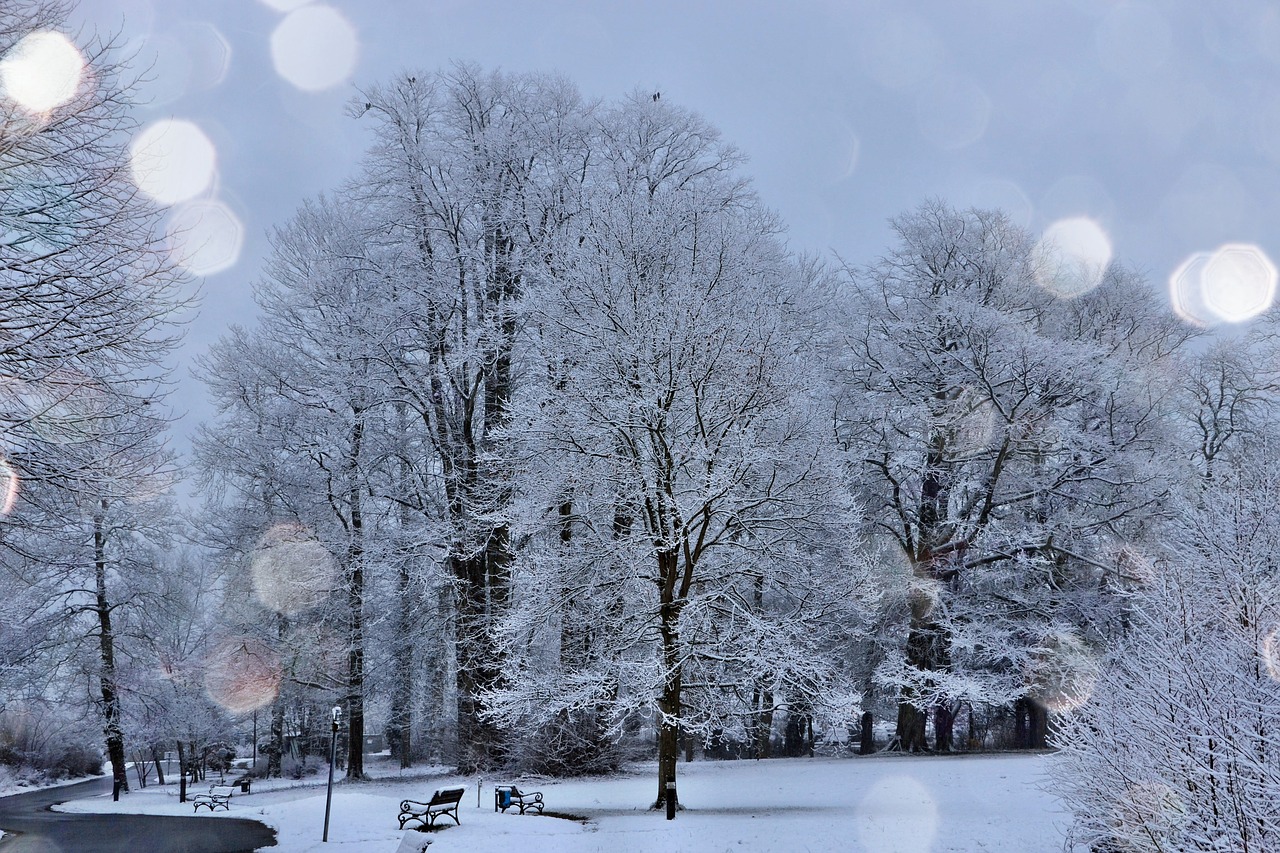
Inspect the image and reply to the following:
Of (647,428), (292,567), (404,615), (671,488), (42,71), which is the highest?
(42,71)

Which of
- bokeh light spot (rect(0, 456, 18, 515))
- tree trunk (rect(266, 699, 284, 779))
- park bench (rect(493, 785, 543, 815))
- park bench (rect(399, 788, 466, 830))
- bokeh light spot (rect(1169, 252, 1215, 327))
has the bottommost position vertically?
tree trunk (rect(266, 699, 284, 779))

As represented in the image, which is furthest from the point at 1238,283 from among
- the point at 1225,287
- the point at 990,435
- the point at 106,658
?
the point at 106,658

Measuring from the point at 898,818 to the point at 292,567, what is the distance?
57.5ft

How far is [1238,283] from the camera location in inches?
1219

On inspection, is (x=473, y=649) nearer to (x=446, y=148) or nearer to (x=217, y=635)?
(x=217, y=635)

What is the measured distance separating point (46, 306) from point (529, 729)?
14312 millimetres

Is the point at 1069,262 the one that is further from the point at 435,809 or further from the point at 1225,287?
the point at 435,809

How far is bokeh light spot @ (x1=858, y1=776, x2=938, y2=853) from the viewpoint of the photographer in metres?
12.0

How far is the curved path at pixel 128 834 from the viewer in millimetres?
13969

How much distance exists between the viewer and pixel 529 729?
64.5 feet

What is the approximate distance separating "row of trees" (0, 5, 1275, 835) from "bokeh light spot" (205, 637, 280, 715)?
139 mm

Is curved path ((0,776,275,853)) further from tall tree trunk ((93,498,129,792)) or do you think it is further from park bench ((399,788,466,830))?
tall tree trunk ((93,498,129,792))

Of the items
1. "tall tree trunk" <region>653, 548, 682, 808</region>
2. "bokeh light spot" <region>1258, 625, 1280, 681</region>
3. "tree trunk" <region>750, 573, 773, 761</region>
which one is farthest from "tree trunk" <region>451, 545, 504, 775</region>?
"bokeh light spot" <region>1258, 625, 1280, 681</region>

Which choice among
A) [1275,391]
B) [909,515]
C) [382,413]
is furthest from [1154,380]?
[382,413]
